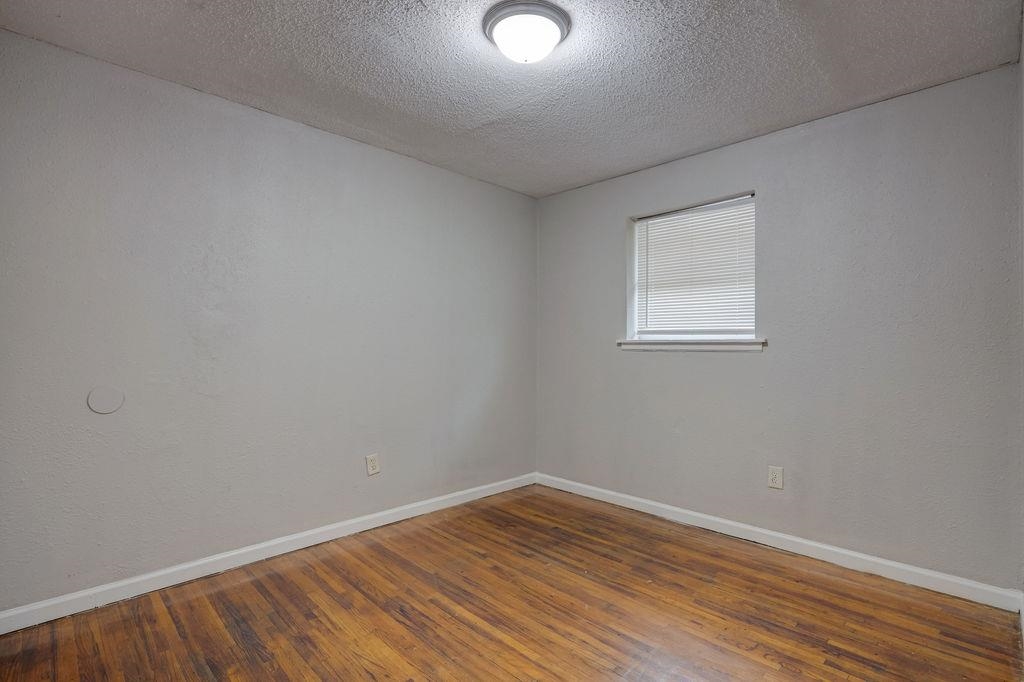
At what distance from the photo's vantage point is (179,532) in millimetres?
2461

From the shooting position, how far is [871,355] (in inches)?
102

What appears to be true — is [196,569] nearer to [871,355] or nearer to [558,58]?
[558,58]

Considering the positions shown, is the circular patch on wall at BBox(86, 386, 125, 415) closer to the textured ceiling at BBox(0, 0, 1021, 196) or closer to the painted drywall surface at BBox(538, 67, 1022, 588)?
the textured ceiling at BBox(0, 0, 1021, 196)

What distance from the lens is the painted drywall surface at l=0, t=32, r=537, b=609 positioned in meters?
2.12

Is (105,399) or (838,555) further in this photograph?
(838,555)

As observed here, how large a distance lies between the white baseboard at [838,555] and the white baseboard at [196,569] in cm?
133

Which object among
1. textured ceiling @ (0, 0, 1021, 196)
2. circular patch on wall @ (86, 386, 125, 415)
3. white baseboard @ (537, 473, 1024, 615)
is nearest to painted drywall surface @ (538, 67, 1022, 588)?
white baseboard @ (537, 473, 1024, 615)

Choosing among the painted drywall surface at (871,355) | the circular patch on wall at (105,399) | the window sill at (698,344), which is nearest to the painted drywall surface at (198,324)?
the circular patch on wall at (105,399)

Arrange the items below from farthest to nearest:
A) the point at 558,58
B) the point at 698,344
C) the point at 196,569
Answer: the point at 698,344 < the point at 196,569 < the point at 558,58

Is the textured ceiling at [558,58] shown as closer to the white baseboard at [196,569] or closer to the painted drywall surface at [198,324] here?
the painted drywall surface at [198,324]

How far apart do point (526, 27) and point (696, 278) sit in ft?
6.57

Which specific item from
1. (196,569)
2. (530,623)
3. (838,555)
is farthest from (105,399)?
(838,555)

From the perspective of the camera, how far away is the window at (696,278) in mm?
3158

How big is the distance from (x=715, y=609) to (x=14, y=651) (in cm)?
273
